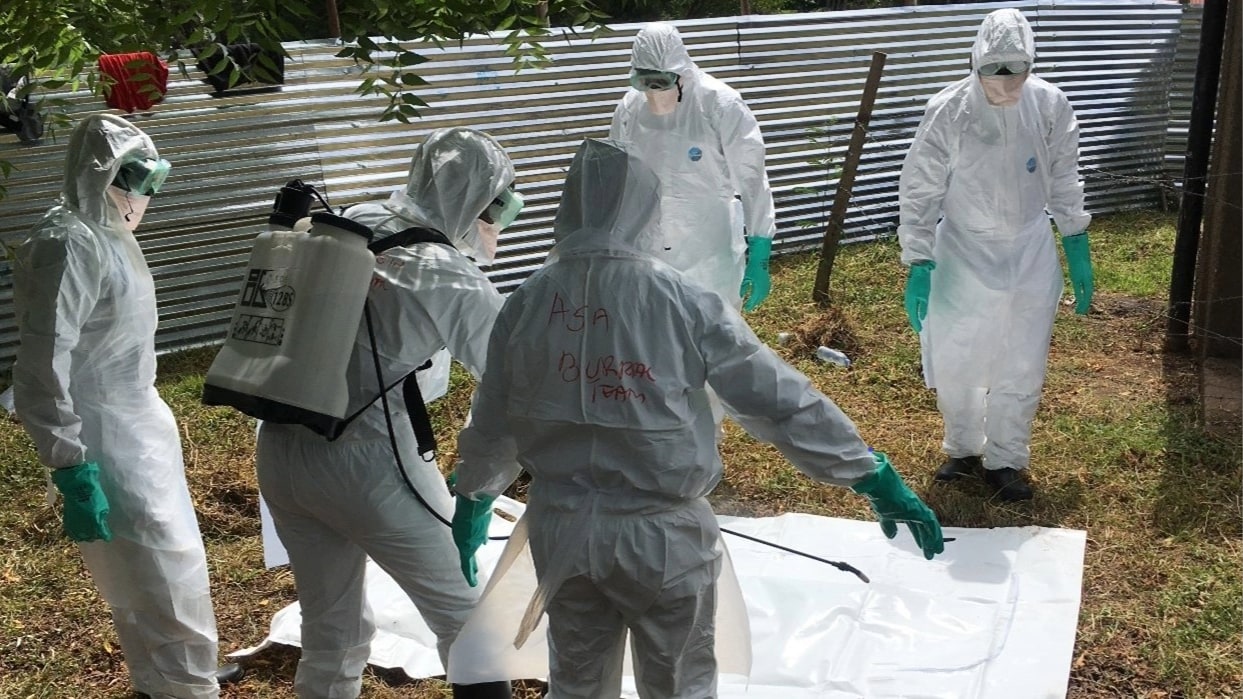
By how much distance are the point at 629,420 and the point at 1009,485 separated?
8.43ft

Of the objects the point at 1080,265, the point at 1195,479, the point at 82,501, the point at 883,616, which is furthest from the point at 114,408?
the point at 1195,479

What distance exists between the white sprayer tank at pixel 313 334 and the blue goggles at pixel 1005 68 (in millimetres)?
2505

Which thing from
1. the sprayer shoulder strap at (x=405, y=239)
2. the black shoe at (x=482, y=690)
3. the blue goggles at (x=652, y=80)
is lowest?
the black shoe at (x=482, y=690)

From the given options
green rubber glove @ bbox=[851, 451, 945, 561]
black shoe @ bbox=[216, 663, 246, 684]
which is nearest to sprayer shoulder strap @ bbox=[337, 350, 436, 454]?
green rubber glove @ bbox=[851, 451, 945, 561]

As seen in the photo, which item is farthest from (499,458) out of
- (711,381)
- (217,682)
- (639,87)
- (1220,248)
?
(1220,248)

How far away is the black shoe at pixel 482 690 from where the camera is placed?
2.85m

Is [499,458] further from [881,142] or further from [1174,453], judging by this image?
[881,142]

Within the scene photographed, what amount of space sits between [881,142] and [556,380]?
6.49m

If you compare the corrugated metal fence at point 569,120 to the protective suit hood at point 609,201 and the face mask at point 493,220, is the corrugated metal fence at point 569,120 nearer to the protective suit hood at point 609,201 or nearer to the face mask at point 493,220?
the face mask at point 493,220

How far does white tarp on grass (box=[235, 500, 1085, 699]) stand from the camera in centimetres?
324

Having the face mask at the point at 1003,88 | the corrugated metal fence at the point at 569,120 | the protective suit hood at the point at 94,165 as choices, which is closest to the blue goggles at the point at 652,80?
the face mask at the point at 1003,88

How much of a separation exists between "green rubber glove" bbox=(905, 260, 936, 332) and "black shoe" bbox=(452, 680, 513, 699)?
224 cm

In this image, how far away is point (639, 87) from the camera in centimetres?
496

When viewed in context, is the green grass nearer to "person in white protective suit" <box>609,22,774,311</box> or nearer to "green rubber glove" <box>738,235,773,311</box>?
"green rubber glove" <box>738,235,773,311</box>
